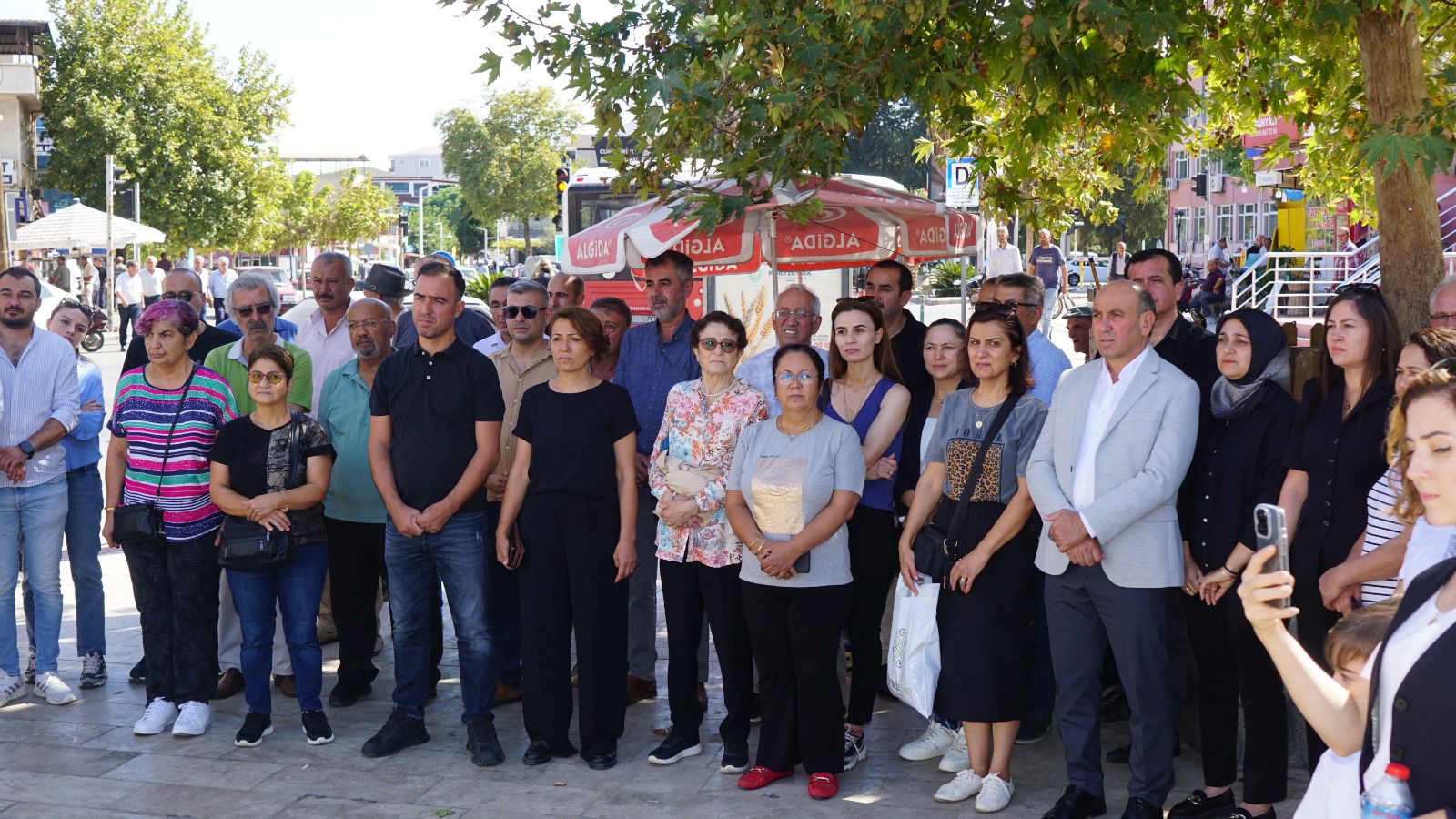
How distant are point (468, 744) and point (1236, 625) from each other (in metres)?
3.17

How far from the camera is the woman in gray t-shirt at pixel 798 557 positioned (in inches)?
207

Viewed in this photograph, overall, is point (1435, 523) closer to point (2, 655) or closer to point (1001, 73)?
point (1001, 73)

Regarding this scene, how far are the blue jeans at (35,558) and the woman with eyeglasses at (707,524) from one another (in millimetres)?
3034

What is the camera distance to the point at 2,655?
6.56 metres

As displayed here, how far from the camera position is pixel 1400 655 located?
2508 millimetres

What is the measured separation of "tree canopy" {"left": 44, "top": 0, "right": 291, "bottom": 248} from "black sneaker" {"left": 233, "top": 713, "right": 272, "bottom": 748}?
38.3m

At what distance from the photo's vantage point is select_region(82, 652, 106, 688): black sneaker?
6824mm

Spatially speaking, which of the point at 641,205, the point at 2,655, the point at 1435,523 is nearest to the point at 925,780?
the point at 1435,523

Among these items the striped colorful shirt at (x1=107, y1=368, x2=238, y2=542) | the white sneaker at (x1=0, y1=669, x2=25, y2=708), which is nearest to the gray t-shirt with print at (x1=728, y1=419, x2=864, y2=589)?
the striped colorful shirt at (x1=107, y1=368, x2=238, y2=542)

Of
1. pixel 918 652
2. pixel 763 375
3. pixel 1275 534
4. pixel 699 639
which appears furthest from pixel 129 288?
pixel 1275 534

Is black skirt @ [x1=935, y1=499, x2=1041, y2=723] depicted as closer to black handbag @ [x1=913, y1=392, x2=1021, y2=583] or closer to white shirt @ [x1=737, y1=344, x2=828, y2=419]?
black handbag @ [x1=913, y1=392, x2=1021, y2=583]

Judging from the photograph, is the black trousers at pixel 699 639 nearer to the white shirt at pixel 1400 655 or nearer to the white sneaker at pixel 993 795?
the white sneaker at pixel 993 795

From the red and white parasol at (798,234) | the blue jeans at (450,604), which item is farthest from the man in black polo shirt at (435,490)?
the red and white parasol at (798,234)

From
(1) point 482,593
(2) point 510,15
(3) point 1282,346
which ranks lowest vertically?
(1) point 482,593
